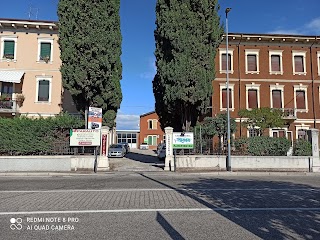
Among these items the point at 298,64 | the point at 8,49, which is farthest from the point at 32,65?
the point at 298,64

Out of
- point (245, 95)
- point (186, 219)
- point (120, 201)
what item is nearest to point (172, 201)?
point (120, 201)

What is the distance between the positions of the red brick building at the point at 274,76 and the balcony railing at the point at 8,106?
18.9 meters

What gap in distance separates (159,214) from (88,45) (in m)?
15.5

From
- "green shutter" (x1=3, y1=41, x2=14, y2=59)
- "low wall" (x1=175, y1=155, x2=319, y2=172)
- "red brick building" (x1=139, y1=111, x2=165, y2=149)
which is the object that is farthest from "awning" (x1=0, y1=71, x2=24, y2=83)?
"red brick building" (x1=139, y1=111, x2=165, y2=149)

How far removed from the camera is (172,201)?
780 centimetres

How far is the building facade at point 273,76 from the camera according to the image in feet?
97.6

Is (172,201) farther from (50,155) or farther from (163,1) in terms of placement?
(163,1)

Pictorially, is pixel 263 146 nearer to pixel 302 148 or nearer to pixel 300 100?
pixel 302 148

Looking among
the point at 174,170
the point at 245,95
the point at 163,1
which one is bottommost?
the point at 174,170

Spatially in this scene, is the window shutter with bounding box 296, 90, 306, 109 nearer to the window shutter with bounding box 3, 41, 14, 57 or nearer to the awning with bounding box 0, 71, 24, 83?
the awning with bounding box 0, 71, 24, 83

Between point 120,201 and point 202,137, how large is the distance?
11925 mm

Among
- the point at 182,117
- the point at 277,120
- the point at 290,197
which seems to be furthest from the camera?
the point at 277,120

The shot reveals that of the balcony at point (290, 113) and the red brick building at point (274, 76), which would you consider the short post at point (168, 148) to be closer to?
the red brick building at point (274, 76)

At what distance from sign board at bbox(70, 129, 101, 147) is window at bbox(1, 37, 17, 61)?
13843 mm
